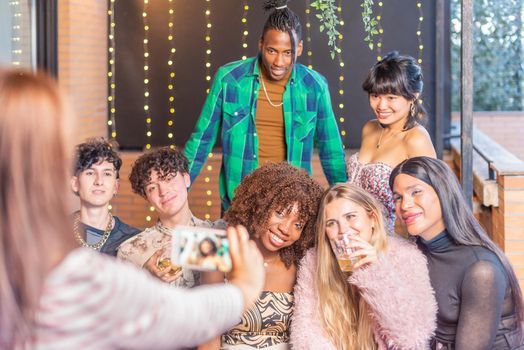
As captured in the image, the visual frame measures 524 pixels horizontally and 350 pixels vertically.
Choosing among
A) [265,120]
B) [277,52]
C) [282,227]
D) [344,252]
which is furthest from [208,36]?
[344,252]

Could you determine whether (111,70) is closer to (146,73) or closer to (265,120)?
(146,73)

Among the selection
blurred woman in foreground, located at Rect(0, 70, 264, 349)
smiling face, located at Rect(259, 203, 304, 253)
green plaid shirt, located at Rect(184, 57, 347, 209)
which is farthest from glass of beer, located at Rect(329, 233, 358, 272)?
blurred woman in foreground, located at Rect(0, 70, 264, 349)

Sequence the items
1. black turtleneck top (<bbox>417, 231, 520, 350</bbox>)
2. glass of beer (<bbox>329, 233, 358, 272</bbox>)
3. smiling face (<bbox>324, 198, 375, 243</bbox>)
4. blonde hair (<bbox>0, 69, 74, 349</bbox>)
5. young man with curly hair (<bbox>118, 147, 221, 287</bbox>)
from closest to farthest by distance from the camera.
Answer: blonde hair (<bbox>0, 69, 74, 349</bbox>) < black turtleneck top (<bbox>417, 231, 520, 350</bbox>) < glass of beer (<bbox>329, 233, 358, 272</bbox>) < smiling face (<bbox>324, 198, 375, 243</bbox>) < young man with curly hair (<bbox>118, 147, 221, 287</bbox>)

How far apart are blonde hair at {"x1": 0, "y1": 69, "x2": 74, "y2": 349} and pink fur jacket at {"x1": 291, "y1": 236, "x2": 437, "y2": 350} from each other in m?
1.56

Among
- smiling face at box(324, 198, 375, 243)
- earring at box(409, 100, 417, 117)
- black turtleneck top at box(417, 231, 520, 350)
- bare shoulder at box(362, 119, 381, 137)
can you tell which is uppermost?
earring at box(409, 100, 417, 117)

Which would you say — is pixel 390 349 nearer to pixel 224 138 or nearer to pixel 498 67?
pixel 224 138

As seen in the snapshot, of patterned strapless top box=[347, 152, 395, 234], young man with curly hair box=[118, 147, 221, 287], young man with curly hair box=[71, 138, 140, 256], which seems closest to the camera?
young man with curly hair box=[118, 147, 221, 287]

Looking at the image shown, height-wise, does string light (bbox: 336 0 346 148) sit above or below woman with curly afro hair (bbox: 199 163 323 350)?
above

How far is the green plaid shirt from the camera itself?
3658mm

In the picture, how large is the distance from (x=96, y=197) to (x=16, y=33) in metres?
1.95

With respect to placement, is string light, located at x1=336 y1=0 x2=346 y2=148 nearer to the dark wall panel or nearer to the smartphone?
the dark wall panel

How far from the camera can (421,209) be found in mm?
2664

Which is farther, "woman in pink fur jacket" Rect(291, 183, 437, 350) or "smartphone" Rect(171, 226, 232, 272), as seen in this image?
"woman in pink fur jacket" Rect(291, 183, 437, 350)

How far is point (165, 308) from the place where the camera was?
4.11 ft
